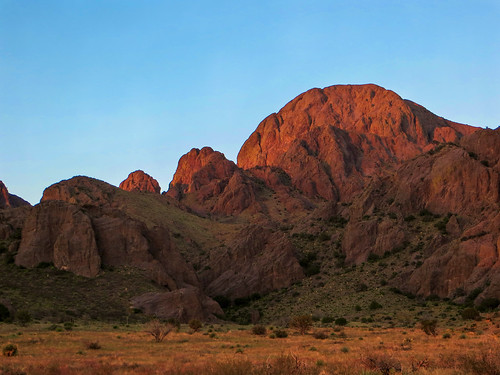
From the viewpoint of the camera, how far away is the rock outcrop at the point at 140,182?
18906 cm

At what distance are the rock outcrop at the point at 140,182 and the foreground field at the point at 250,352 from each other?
138 metres

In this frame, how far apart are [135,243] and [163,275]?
6474 millimetres

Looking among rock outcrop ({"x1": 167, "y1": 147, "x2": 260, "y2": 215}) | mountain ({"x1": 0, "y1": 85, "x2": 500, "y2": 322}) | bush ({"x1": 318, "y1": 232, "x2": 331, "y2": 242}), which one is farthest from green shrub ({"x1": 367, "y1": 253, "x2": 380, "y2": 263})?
rock outcrop ({"x1": 167, "y1": 147, "x2": 260, "y2": 215})

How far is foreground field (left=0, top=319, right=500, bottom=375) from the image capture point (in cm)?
2116

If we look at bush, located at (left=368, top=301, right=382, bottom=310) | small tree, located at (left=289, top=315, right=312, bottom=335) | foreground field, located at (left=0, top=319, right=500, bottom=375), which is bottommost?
foreground field, located at (left=0, top=319, right=500, bottom=375)

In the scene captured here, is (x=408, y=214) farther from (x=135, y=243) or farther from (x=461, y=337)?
(x=461, y=337)

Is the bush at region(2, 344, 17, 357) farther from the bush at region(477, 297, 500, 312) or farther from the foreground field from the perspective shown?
the bush at region(477, 297, 500, 312)

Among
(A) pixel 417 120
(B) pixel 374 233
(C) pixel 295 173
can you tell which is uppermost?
(A) pixel 417 120

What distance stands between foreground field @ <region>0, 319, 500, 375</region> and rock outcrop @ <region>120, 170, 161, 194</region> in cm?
13767

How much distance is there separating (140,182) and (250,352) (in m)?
164

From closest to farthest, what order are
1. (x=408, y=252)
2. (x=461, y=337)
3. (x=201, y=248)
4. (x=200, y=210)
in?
(x=461, y=337) → (x=408, y=252) → (x=201, y=248) → (x=200, y=210)

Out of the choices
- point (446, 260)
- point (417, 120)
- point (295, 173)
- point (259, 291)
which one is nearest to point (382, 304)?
point (446, 260)

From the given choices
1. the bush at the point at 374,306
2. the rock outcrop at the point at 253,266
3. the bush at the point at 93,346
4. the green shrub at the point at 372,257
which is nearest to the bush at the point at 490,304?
the bush at the point at 374,306

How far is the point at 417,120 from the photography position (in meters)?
183
